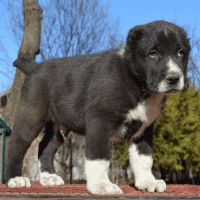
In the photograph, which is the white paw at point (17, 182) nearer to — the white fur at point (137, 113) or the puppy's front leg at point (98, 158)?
the puppy's front leg at point (98, 158)

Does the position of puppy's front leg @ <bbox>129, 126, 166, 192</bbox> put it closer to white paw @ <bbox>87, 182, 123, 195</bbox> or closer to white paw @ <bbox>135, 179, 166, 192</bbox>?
white paw @ <bbox>135, 179, 166, 192</bbox>

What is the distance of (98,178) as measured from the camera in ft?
12.3

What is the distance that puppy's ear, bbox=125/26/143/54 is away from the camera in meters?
3.97

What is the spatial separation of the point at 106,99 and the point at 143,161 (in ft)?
3.65

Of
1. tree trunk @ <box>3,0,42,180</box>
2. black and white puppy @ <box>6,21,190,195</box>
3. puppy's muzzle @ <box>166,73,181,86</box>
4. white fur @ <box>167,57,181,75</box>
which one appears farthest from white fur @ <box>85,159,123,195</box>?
tree trunk @ <box>3,0,42,180</box>

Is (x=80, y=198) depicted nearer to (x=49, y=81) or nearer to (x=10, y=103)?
(x=49, y=81)

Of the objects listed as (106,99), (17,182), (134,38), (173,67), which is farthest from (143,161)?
(17,182)

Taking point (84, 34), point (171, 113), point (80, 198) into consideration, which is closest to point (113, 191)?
point (80, 198)

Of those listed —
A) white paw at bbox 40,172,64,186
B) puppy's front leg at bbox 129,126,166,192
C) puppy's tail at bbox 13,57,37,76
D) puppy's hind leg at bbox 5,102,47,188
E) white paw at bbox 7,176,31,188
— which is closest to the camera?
puppy's front leg at bbox 129,126,166,192

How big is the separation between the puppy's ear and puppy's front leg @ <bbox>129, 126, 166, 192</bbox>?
1.20 metres

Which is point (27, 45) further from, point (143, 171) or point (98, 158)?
point (98, 158)

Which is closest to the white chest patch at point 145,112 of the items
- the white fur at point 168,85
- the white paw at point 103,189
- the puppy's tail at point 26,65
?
the white fur at point 168,85

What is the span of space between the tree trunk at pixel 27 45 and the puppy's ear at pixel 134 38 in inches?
235

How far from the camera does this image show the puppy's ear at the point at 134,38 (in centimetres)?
397
